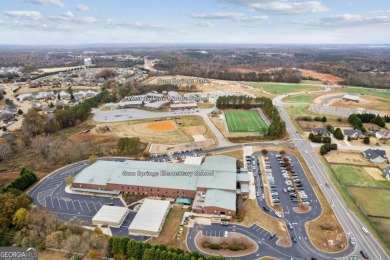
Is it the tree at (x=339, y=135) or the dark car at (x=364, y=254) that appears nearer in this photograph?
the dark car at (x=364, y=254)

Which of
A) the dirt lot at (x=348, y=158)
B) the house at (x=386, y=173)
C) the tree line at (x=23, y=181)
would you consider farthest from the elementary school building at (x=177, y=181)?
the house at (x=386, y=173)

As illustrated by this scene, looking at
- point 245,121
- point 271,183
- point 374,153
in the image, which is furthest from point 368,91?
point 271,183

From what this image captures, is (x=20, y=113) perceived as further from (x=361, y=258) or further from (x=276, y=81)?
(x=276, y=81)

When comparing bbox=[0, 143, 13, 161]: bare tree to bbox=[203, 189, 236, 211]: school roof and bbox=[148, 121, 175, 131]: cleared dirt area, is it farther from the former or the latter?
bbox=[203, 189, 236, 211]: school roof

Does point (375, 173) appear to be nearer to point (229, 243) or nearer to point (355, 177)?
point (355, 177)

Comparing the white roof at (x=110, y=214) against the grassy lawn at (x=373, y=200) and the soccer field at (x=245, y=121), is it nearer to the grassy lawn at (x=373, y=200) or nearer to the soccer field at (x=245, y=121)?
the grassy lawn at (x=373, y=200)

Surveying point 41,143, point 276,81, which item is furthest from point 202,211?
point 276,81
